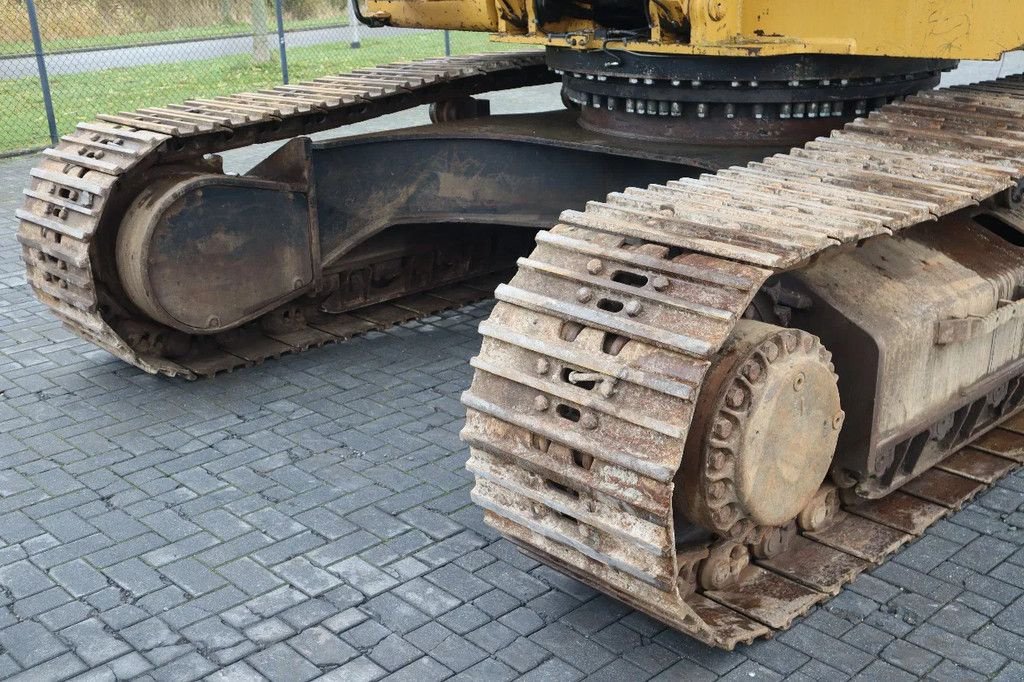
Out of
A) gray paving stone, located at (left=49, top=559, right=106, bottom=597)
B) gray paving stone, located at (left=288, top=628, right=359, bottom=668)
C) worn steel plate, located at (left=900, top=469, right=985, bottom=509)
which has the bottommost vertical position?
gray paving stone, located at (left=288, top=628, right=359, bottom=668)

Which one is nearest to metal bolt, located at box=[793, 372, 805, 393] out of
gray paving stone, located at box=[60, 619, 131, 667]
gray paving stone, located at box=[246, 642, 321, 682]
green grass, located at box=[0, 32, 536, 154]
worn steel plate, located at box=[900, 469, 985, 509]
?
worn steel plate, located at box=[900, 469, 985, 509]

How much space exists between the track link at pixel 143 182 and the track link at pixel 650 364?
2.72 m

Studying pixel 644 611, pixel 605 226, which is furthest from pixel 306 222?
pixel 644 611

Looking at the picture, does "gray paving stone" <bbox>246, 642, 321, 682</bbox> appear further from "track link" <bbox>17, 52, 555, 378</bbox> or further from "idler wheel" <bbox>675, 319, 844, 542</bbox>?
"track link" <bbox>17, 52, 555, 378</bbox>

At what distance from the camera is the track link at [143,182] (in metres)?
5.91

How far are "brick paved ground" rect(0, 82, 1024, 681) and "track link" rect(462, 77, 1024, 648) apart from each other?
0.21 metres

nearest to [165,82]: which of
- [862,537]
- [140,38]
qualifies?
[140,38]

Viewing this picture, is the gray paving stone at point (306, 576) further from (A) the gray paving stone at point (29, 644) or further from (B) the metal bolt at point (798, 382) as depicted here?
(B) the metal bolt at point (798, 382)

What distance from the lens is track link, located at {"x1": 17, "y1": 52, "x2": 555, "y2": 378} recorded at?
5.91 m

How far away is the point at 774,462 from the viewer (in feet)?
12.6

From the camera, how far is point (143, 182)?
20.1 ft

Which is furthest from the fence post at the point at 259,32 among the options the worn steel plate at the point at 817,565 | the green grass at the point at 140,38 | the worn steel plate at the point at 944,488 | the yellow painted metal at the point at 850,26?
the worn steel plate at the point at 817,565

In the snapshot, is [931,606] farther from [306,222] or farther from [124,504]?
[306,222]

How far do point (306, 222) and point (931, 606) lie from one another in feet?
12.7
